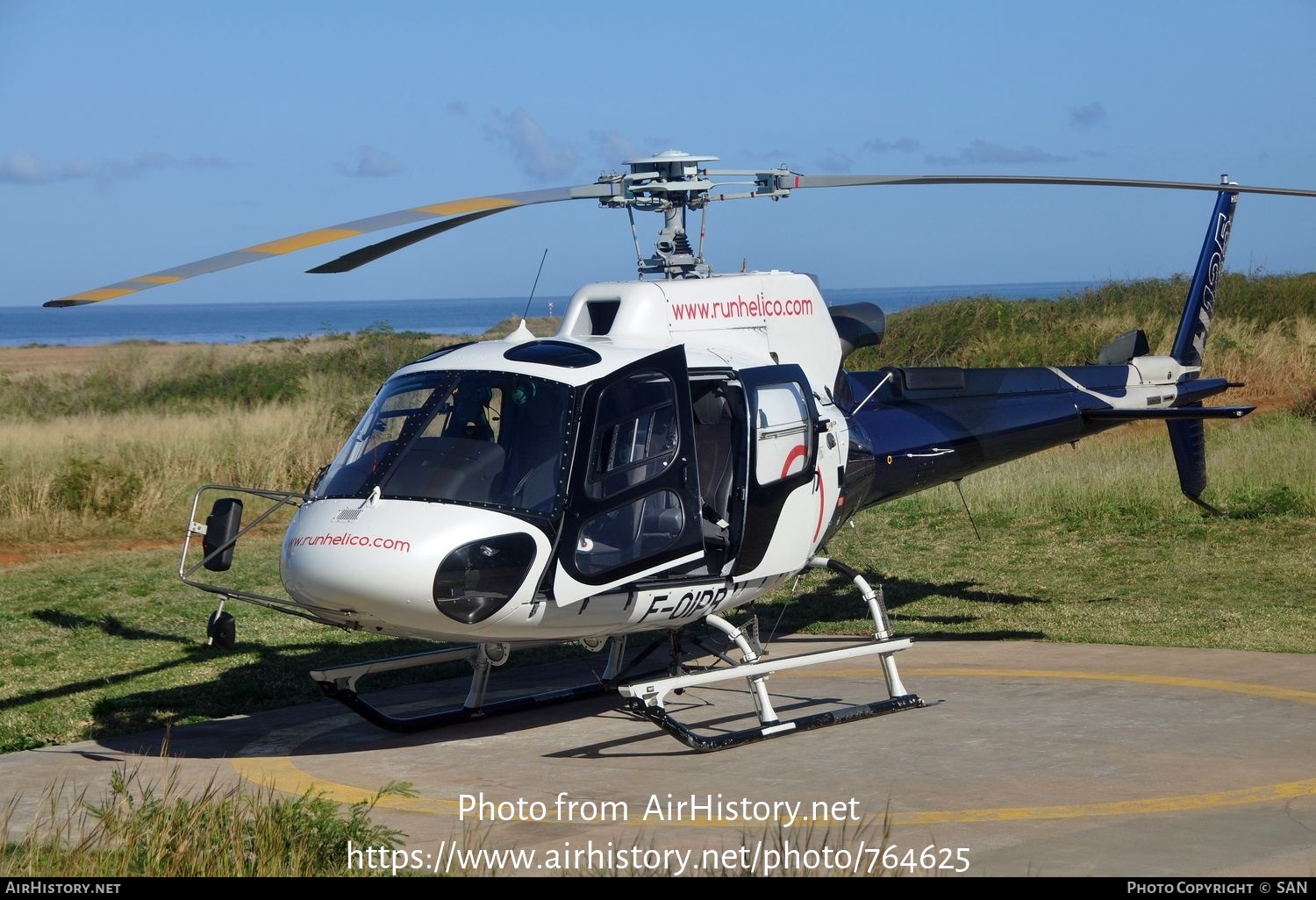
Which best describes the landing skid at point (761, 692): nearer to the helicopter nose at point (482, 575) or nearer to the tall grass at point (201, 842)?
the helicopter nose at point (482, 575)

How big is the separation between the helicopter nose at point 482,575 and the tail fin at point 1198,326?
7.87m

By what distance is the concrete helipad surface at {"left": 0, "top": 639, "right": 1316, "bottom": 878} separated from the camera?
5711 mm

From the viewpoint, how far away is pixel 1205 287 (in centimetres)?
1296

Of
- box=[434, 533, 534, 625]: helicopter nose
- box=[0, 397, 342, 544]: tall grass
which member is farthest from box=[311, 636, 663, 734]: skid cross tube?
box=[0, 397, 342, 544]: tall grass

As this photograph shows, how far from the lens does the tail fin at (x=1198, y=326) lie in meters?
12.7

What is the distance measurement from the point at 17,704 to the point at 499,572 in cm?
475

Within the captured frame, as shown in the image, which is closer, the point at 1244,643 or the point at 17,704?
the point at 17,704

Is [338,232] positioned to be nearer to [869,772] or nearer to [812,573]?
[869,772]

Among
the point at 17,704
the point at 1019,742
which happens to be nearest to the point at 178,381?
the point at 17,704

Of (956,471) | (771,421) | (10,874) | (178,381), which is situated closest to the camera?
(10,874)

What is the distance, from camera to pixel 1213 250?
12.9m

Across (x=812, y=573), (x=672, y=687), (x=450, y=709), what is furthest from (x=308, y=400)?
(x=672, y=687)

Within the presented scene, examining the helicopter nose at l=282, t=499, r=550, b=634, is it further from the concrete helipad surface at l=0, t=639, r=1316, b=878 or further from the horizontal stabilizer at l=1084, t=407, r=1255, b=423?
the horizontal stabilizer at l=1084, t=407, r=1255, b=423
